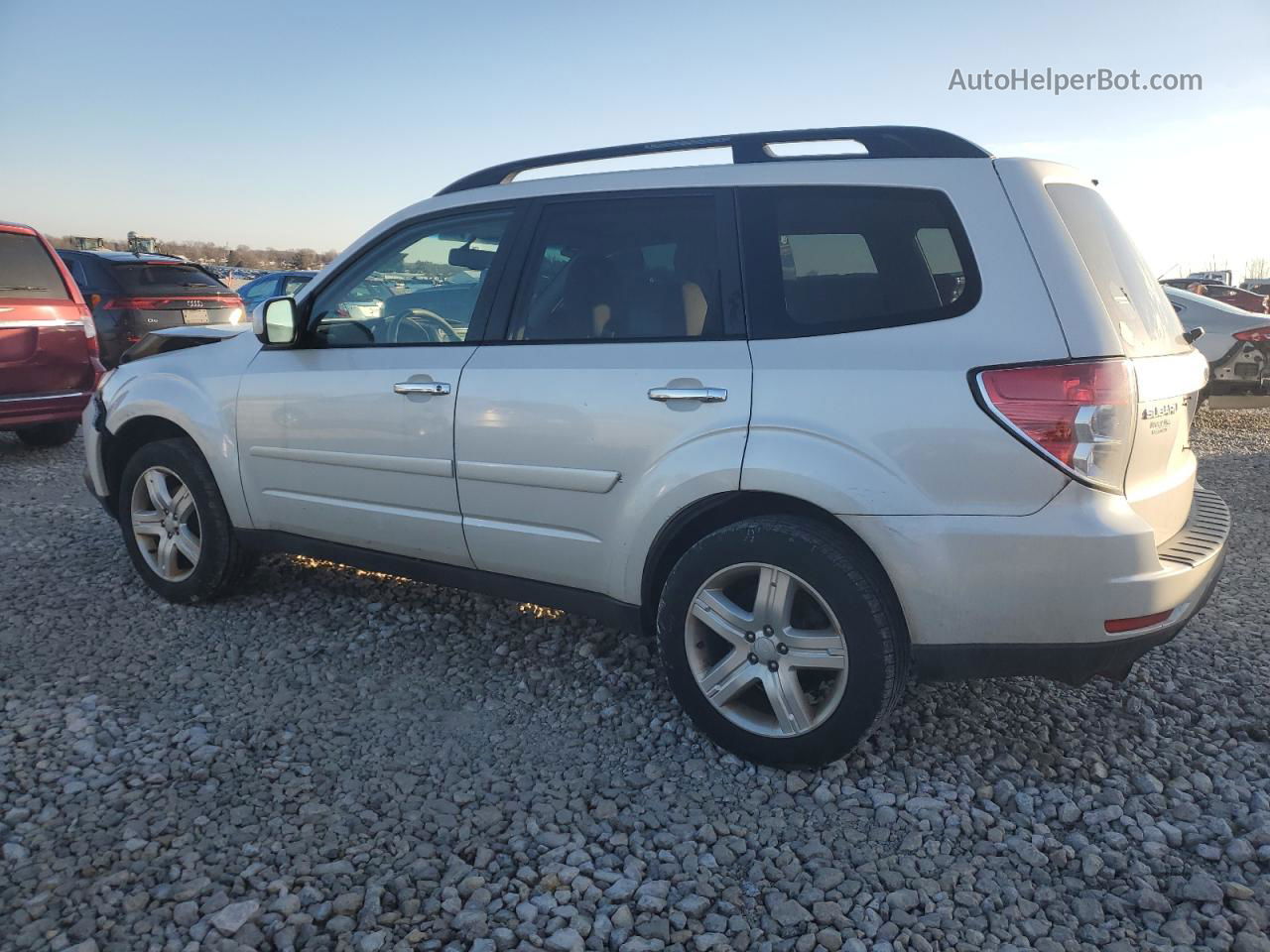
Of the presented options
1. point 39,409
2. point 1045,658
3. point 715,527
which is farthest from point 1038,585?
point 39,409

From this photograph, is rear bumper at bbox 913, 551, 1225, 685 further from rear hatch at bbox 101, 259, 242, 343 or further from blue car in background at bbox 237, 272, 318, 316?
blue car in background at bbox 237, 272, 318, 316

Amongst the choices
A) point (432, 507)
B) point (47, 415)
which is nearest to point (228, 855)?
point (432, 507)

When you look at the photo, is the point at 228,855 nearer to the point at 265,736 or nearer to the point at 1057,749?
the point at 265,736

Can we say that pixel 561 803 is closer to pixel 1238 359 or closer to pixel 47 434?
pixel 47 434

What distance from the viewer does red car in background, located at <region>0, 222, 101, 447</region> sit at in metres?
7.20

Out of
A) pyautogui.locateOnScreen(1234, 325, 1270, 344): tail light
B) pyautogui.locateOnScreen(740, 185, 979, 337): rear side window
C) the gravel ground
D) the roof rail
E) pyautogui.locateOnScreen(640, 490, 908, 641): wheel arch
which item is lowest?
the gravel ground

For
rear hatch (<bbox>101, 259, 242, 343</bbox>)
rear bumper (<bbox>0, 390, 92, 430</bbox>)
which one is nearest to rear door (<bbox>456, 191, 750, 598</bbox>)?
rear bumper (<bbox>0, 390, 92, 430</bbox>)

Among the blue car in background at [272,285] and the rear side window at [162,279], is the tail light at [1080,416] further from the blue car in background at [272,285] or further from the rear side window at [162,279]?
the blue car in background at [272,285]

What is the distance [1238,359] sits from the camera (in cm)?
965

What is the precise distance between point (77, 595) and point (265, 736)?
1.99 meters

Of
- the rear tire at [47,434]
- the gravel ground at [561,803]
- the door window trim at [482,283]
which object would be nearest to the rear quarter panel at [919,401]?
the gravel ground at [561,803]

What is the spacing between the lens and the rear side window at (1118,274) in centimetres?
257

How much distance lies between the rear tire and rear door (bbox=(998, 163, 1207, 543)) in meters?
8.56

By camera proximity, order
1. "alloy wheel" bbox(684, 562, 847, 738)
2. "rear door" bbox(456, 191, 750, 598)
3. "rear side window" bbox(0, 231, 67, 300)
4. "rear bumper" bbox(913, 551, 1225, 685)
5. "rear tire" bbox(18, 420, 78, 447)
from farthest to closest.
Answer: "rear tire" bbox(18, 420, 78, 447) → "rear side window" bbox(0, 231, 67, 300) → "rear door" bbox(456, 191, 750, 598) → "alloy wheel" bbox(684, 562, 847, 738) → "rear bumper" bbox(913, 551, 1225, 685)
